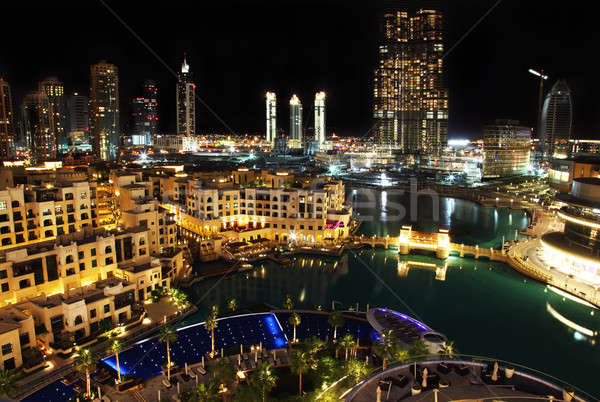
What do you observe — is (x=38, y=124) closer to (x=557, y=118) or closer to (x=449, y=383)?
(x=449, y=383)

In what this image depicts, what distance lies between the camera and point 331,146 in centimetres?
12638

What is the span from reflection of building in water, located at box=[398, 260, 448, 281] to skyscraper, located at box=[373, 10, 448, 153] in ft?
254

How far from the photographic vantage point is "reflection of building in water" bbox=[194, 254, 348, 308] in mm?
23297

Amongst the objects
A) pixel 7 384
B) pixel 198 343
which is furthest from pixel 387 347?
pixel 7 384

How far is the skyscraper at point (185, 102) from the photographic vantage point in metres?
118

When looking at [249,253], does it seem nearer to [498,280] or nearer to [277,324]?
[277,324]

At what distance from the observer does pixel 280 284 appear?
84.4 ft

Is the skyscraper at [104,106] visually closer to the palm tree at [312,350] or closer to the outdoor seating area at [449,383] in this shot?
the palm tree at [312,350]

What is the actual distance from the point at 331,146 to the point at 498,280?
10179 cm

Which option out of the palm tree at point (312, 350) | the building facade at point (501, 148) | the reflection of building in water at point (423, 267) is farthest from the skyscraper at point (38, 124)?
the palm tree at point (312, 350)

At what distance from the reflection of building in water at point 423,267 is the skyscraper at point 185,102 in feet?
338

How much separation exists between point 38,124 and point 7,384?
9077 centimetres

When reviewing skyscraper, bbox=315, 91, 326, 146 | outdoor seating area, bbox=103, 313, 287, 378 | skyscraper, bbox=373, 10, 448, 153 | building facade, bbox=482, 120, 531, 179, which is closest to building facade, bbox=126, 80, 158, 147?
skyscraper, bbox=315, 91, 326, 146

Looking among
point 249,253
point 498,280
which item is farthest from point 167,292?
point 498,280
